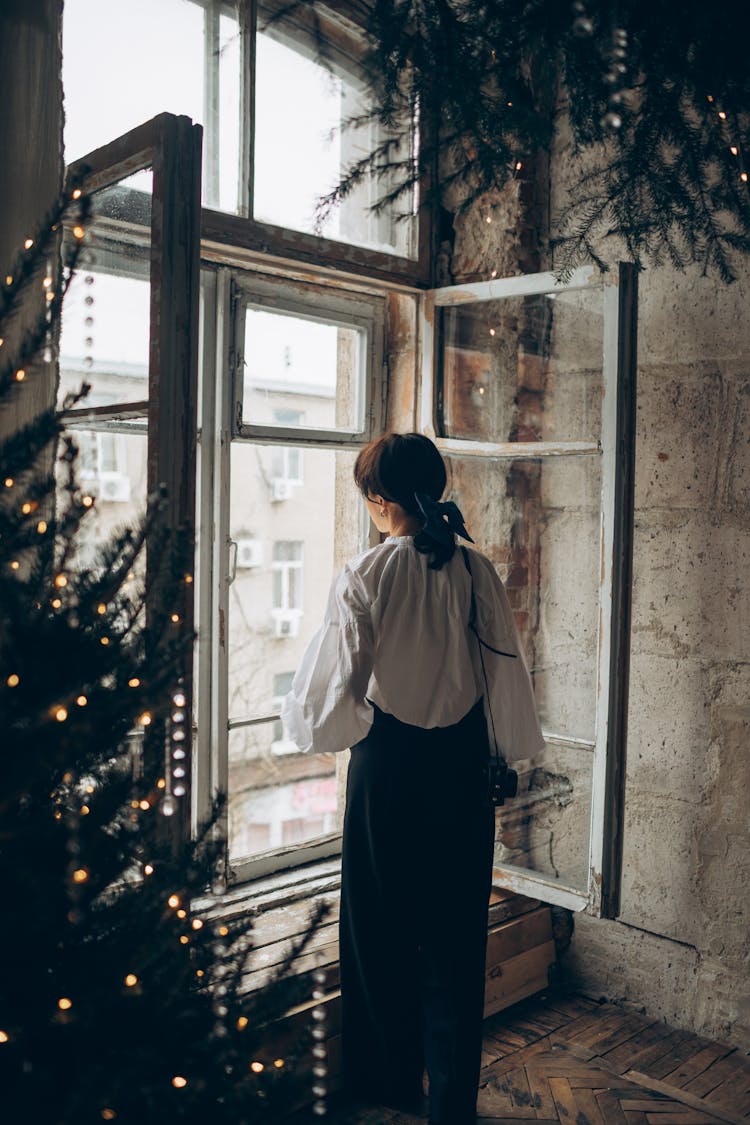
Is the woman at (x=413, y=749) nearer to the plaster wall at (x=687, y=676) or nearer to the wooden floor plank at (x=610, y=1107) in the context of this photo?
the wooden floor plank at (x=610, y=1107)

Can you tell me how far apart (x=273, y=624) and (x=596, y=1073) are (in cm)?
1934

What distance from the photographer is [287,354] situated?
347 cm

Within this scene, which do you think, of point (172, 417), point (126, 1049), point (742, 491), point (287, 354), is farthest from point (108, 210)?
point (742, 491)

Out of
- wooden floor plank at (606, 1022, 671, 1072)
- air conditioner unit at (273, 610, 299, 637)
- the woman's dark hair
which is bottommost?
air conditioner unit at (273, 610, 299, 637)

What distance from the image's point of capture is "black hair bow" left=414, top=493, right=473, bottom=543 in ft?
7.92

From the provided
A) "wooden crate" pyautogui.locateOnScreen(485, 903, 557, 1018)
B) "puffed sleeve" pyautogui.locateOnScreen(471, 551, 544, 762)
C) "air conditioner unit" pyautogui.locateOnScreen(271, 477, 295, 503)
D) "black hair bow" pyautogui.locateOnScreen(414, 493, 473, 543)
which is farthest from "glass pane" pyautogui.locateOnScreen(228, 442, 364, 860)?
"black hair bow" pyautogui.locateOnScreen(414, 493, 473, 543)

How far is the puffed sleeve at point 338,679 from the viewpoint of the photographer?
2.38 metres

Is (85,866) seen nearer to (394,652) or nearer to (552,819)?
(394,652)

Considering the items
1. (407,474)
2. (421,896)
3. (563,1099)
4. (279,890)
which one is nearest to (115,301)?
(407,474)

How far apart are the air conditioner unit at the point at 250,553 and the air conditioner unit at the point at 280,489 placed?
1.20 m

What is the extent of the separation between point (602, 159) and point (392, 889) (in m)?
2.34

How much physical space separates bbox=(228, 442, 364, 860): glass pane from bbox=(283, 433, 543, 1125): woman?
15454 millimetres

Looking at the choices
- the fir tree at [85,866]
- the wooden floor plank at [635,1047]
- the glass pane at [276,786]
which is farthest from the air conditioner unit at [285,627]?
the fir tree at [85,866]

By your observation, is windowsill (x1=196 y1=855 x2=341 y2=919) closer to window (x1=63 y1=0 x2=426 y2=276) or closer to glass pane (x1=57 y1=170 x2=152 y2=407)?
glass pane (x1=57 y1=170 x2=152 y2=407)
